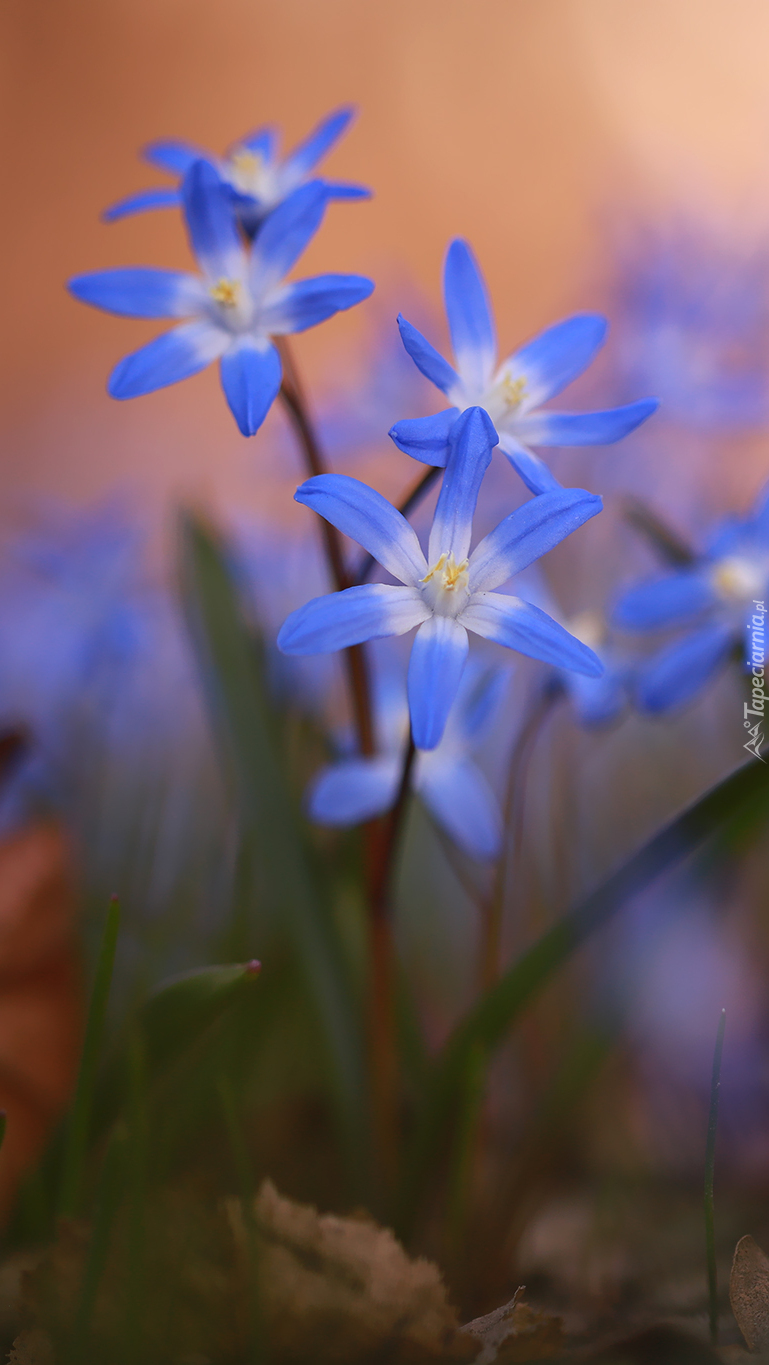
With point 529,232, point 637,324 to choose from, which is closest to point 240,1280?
point 637,324

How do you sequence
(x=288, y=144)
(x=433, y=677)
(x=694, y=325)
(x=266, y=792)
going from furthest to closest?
(x=288, y=144), (x=694, y=325), (x=266, y=792), (x=433, y=677)

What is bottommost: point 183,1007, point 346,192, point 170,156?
point 183,1007

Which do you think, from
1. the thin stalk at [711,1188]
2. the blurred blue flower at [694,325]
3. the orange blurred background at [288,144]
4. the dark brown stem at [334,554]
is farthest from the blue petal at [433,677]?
the orange blurred background at [288,144]

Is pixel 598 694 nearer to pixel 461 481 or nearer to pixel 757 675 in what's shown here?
pixel 757 675

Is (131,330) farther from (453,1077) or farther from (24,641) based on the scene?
(453,1077)

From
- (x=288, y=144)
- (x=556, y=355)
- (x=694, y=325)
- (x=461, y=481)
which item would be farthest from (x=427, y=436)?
(x=288, y=144)

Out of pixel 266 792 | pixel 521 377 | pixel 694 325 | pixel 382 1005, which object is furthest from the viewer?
pixel 694 325

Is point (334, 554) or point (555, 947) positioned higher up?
point (334, 554)
